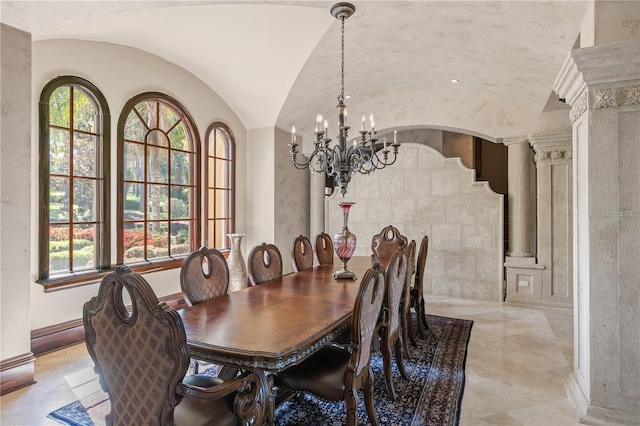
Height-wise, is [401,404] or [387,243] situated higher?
[387,243]

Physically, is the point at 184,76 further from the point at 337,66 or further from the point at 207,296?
the point at 207,296

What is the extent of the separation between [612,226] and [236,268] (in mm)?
3924

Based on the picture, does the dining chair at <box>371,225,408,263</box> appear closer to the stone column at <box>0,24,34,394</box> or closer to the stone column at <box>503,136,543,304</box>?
the stone column at <box>503,136,543,304</box>

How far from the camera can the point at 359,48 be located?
380 centimetres

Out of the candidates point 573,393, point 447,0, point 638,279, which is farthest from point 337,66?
point 573,393

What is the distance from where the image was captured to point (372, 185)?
19.4 ft

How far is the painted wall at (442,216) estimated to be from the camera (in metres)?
5.20

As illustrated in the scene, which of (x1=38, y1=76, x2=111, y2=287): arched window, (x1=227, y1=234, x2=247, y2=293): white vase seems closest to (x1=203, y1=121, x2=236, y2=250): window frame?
(x1=227, y1=234, x2=247, y2=293): white vase

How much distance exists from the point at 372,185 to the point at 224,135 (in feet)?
7.89

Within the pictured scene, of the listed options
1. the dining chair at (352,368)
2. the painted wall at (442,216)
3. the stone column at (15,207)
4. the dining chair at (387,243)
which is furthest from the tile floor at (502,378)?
the dining chair at (387,243)

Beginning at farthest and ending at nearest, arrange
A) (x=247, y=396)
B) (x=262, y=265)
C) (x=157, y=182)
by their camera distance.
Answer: (x=157, y=182), (x=262, y=265), (x=247, y=396)

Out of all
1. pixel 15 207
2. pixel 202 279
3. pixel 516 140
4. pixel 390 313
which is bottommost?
pixel 390 313

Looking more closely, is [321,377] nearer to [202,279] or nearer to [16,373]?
[202,279]

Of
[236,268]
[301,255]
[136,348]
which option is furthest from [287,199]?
[136,348]
